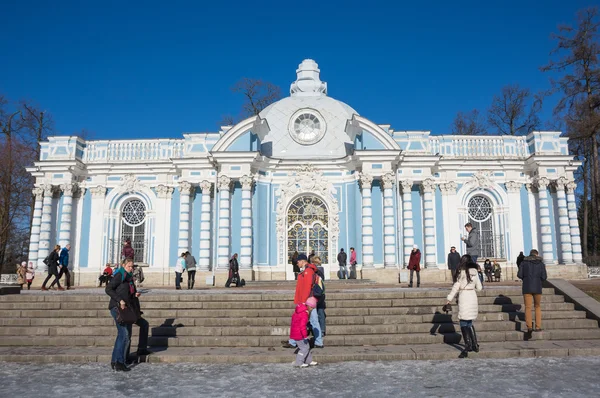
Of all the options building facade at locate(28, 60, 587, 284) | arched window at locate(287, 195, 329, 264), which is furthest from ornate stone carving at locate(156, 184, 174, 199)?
arched window at locate(287, 195, 329, 264)

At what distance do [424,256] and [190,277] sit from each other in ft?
35.3

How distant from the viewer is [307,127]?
80.1ft

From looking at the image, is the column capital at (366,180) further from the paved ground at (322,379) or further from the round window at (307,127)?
the paved ground at (322,379)

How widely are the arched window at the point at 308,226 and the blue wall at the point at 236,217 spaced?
2.40 m

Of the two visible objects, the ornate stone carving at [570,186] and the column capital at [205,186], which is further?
the ornate stone carving at [570,186]

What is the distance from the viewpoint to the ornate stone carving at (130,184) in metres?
23.4

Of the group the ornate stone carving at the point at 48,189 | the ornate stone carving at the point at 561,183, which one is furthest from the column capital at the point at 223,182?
the ornate stone carving at the point at 561,183

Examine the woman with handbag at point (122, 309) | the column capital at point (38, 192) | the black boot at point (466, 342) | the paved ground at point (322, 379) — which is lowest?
the paved ground at point (322, 379)

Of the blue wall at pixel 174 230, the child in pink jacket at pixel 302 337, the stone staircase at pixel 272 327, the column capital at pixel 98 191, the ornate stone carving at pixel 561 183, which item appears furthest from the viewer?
the column capital at pixel 98 191

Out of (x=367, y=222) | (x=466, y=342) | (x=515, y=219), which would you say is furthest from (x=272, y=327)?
(x=515, y=219)

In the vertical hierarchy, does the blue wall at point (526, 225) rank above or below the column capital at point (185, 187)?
below

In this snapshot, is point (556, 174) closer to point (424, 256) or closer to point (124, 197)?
point (424, 256)

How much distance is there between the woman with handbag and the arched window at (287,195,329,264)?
14.9 metres

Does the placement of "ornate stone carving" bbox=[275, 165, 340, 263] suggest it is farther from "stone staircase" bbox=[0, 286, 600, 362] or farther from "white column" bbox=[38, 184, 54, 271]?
"stone staircase" bbox=[0, 286, 600, 362]
